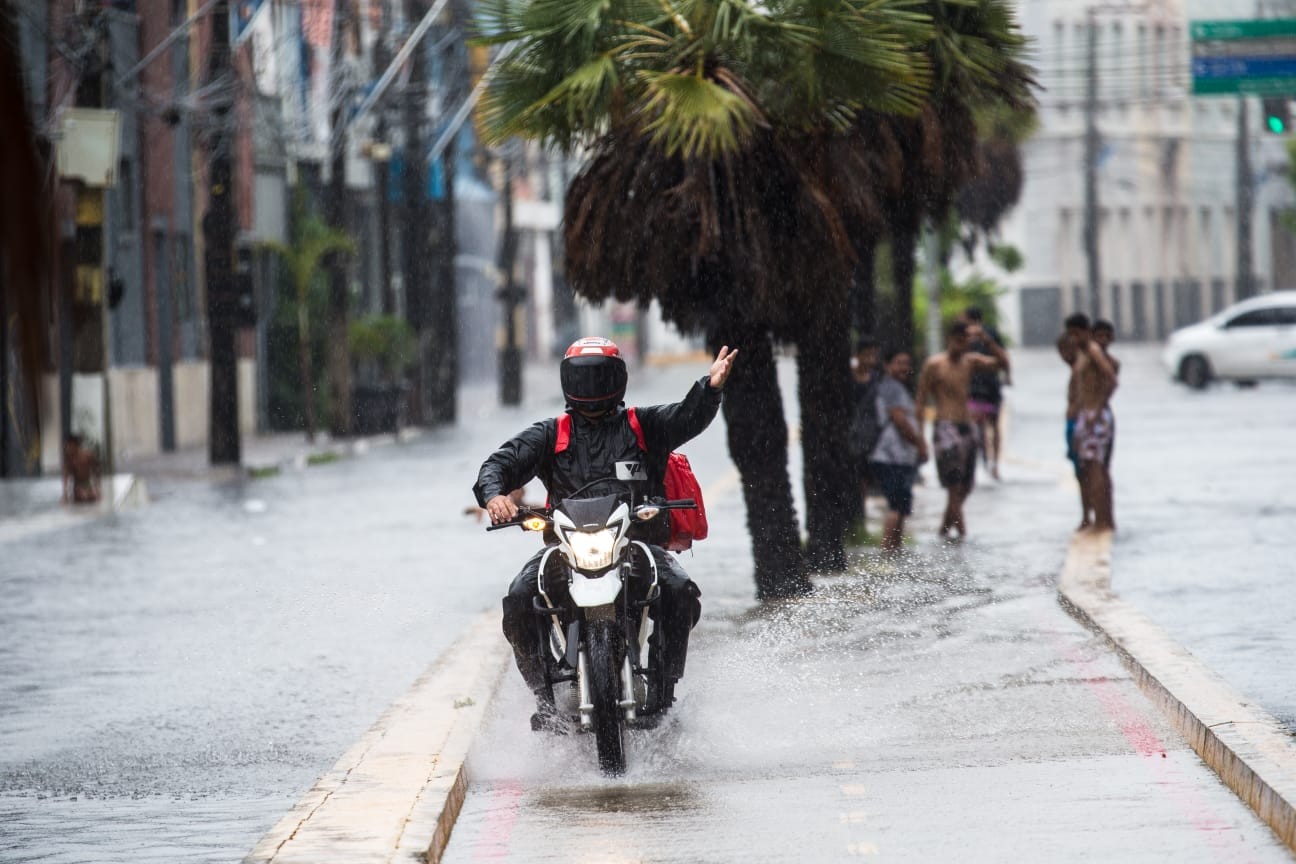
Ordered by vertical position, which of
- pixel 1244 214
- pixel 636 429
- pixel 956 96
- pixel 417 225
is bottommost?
Answer: pixel 636 429

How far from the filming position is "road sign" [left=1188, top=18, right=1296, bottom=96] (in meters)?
24.2

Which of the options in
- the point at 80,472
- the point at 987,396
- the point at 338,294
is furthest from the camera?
the point at 338,294

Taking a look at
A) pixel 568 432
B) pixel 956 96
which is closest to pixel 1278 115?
pixel 956 96

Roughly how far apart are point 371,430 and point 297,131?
26.7 feet

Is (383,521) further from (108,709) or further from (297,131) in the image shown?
(297,131)

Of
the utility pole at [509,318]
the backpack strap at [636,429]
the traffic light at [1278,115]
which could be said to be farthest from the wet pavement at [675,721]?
the utility pole at [509,318]

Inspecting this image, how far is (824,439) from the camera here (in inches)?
596

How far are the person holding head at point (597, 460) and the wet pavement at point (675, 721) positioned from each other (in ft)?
1.46

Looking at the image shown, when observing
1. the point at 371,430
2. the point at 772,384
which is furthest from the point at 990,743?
the point at 371,430

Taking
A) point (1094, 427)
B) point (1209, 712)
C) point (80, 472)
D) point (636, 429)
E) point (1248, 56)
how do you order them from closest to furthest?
1. point (1209, 712)
2. point (636, 429)
3. point (1094, 427)
4. point (80, 472)
5. point (1248, 56)

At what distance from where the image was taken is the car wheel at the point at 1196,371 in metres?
44.9

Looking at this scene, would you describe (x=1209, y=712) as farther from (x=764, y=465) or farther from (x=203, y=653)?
(x=203, y=653)

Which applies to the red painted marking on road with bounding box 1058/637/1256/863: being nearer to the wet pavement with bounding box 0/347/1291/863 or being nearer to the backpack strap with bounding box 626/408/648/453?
the wet pavement with bounding box 0/347/1291/863

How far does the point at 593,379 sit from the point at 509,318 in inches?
1706
